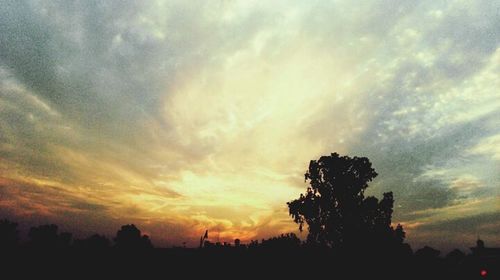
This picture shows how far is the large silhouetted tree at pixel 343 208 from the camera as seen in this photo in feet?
152

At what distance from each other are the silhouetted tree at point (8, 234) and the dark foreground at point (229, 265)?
121 inches

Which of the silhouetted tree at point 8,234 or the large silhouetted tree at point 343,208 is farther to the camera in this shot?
the large silhouetted tree at point 343,208

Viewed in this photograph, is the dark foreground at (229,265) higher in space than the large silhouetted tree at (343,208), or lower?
lower

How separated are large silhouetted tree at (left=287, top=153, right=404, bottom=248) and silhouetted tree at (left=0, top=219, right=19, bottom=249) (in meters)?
35.8

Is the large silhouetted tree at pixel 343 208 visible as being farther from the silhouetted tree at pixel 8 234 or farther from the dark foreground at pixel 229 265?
the silhouetted tree at pixel 8 234

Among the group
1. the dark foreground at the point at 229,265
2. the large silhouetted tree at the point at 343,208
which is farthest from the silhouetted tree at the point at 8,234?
the large silhouetted tree at the point at 343,208

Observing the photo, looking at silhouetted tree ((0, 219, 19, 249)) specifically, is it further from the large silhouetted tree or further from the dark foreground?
the large silhouetted tree

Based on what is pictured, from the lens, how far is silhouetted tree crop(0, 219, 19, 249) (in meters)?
29.4

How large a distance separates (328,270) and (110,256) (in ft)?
73.0

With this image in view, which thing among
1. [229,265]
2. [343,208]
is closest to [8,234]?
[229,265]

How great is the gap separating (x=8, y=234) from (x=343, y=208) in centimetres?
4278

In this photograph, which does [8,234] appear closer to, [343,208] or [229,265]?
[229,265]

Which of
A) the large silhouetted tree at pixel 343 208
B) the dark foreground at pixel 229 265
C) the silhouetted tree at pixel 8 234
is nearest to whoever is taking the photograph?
the dark foreground at pixel 229 265

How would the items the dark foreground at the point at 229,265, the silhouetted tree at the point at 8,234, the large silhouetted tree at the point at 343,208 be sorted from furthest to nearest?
the large silhouetted tree at the point at 343,208 → the silhouetted tree at the point at 8,234 → the dark foreground at the point at 229,265
